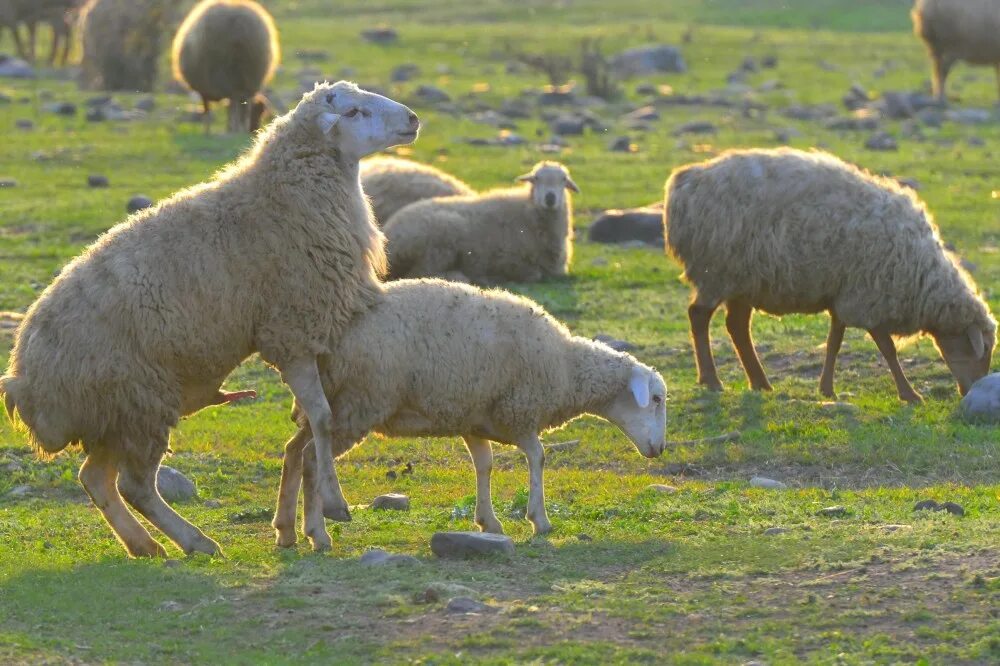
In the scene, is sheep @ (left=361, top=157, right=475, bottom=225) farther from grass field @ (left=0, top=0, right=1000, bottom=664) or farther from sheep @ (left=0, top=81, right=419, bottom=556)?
sheep @ (left=0, top=81, right=419, bottom=556)

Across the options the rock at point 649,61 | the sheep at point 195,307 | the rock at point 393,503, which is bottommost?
the rock at point 649,61

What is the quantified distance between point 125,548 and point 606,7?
1743 inches

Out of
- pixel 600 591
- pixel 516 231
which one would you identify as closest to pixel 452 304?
pixel 600 591

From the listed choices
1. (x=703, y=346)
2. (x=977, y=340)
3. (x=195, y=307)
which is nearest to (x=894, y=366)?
(x=977, y=340)

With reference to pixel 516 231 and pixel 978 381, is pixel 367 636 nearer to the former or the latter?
pixel 978 381

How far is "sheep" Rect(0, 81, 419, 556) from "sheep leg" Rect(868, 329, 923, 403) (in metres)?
4.80

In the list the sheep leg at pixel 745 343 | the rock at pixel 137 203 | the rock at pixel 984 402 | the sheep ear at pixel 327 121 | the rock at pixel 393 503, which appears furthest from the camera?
the rock at pixel 137 203

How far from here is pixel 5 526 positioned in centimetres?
955

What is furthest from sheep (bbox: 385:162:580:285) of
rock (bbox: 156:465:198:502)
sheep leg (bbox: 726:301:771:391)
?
rock (bbox: 156:465:198:502)

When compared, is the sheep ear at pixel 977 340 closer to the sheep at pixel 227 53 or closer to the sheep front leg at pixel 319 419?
the sheep front leg at pixel 319 419

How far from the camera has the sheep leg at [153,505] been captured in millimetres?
8820

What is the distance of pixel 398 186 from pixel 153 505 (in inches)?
383

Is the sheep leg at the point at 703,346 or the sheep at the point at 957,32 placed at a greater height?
the sheep at the point at 957,32

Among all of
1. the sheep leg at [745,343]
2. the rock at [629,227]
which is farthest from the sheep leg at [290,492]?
the rock at [629,227]
